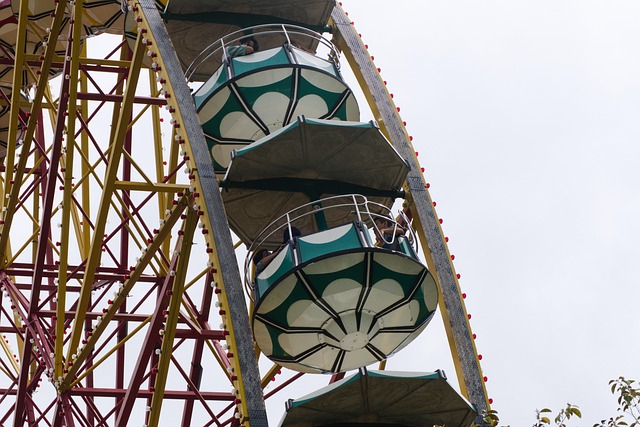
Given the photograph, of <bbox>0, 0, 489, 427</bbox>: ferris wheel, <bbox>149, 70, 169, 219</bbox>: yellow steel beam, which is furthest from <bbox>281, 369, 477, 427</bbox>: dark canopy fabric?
<bbox>149, 70, 169, 219</bbox>: yellow steel beam

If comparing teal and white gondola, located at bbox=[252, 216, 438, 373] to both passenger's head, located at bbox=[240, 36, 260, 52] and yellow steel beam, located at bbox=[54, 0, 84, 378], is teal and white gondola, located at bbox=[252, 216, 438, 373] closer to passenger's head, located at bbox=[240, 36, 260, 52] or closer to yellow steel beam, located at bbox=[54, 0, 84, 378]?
yellow steel beam, located at bbox=[54, 0, 84, 378]

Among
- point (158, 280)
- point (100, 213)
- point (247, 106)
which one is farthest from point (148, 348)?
point (158, 280)

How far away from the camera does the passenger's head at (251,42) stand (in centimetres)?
1934

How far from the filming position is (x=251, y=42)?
1953 centimetres

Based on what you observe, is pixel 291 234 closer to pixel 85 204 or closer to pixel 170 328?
pixel 170 328

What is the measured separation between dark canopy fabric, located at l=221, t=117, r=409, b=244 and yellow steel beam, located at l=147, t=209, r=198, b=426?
1.62 meters

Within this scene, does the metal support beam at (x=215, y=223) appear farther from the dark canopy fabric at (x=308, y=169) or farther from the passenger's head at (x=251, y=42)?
the passenger's head at (x=251, y=42)

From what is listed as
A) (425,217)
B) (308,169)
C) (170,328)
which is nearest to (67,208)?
(308,169)

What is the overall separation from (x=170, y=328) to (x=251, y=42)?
5.57 meters

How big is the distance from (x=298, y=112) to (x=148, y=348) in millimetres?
4092

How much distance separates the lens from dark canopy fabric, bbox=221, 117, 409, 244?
673 inches

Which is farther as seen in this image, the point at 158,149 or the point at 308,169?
the point at 158,149

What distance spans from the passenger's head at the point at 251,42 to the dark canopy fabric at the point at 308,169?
2.40 m

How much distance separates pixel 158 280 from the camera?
21.8 metres
